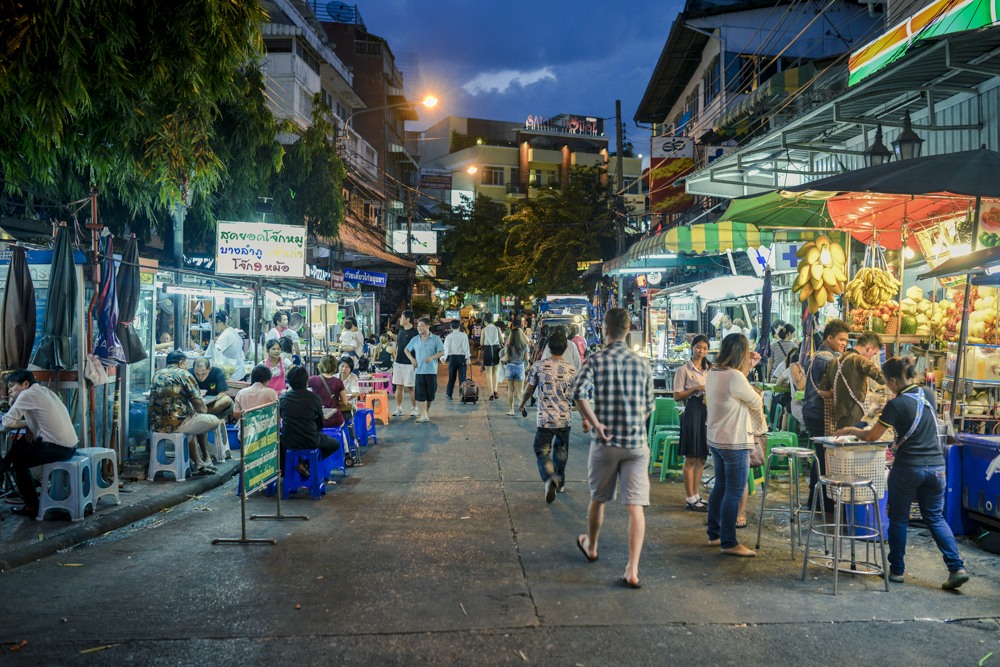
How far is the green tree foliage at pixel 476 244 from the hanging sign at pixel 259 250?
29135 mm

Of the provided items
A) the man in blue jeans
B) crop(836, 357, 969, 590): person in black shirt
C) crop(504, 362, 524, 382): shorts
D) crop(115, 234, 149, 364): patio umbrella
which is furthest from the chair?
crop(504, 362, 524, 382): shorts

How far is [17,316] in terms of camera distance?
8180mm

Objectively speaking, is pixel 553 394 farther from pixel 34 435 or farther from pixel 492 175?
pixel 492 175

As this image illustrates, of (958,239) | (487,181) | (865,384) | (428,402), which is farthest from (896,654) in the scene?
(487,181)

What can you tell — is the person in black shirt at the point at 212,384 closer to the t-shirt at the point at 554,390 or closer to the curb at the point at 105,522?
the curb at the point at 105,522

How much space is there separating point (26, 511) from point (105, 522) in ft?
2.88

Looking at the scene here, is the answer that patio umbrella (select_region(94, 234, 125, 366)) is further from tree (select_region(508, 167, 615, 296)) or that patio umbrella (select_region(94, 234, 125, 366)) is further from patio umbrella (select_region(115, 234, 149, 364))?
Result: tree (select_region(508, 167, 615, 296))

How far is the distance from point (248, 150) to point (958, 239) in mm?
11731

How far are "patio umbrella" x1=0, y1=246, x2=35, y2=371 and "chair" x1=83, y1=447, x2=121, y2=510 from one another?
1.23m

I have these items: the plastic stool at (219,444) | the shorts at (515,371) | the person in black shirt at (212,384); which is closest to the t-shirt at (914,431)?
the plastic stool at (219,444)

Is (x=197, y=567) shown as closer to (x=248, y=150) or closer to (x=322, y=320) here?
(x=248, y=150)

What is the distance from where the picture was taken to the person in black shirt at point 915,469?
5.52 metres

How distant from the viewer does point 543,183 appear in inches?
2515

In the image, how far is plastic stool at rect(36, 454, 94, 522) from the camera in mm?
7492
